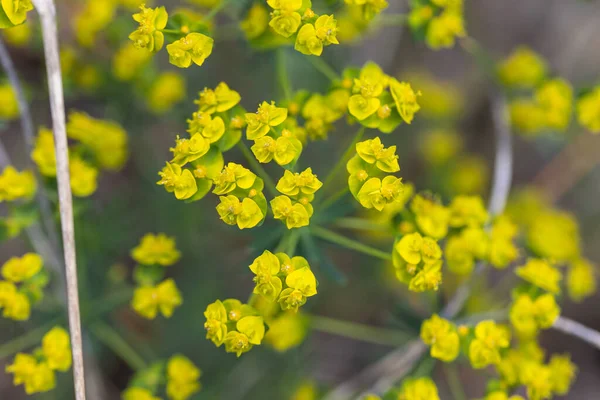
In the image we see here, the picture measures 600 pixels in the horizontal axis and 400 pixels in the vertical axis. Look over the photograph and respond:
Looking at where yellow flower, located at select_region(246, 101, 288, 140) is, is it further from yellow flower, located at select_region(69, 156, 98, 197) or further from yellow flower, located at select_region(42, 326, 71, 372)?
yellow flower, located at select_region(42, 326, 71, 372)

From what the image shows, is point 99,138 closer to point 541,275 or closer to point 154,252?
point 154,252

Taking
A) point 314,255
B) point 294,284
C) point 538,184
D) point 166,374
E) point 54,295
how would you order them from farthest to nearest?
point 538,184 → point 54,295 → point 166,374 → point 314,255 → point 294,284

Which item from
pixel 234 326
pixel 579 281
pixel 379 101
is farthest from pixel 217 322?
pixel 579 281

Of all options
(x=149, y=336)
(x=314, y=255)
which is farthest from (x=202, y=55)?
(x=149, y=336)

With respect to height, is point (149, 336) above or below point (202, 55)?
below

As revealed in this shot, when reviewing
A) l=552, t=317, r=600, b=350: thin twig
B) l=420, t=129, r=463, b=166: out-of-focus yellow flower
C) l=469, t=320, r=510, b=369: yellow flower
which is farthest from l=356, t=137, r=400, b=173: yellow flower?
l=420, t=129, r=463, b=166: out-of-focus yellow flower

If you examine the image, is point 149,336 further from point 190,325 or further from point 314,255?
point 314,255
